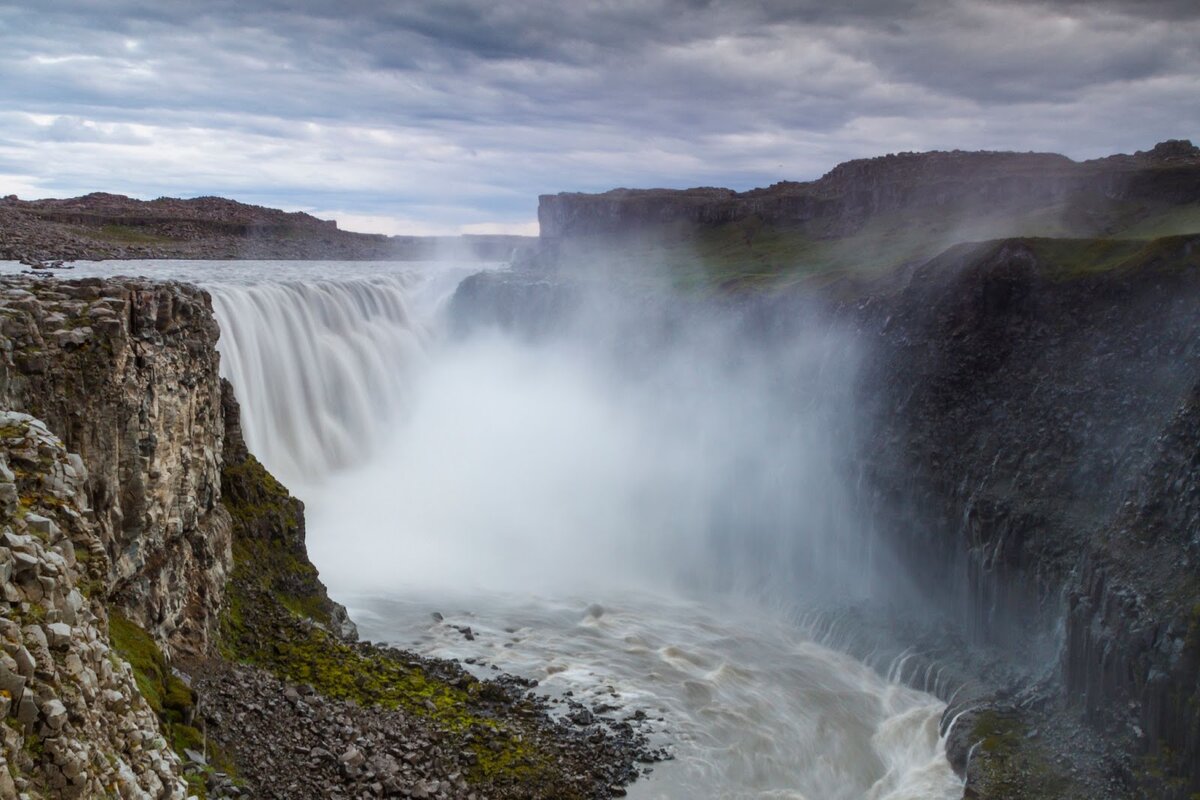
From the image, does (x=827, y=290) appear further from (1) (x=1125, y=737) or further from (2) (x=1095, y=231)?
(1) (x=1125, y=737)

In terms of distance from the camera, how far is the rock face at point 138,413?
1888cm

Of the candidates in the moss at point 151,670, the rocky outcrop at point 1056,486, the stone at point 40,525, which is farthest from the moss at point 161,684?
the rocky outcrop at point 1056,486

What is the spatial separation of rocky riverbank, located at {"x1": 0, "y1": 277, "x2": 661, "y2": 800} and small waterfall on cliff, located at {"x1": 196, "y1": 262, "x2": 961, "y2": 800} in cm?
496

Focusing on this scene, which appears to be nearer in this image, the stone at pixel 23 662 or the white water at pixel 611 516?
the stone at pixel 23 662

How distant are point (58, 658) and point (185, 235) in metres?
135

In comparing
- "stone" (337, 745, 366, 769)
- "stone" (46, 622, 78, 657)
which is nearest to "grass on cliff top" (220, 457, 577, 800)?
"stone" (337, 745, 366, 769)

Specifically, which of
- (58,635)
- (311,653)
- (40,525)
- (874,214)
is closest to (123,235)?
(874,214)

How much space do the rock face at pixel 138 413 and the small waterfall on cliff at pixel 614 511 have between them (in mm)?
12660

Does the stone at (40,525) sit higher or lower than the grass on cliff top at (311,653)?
higher

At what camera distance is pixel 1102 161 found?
85.4 m

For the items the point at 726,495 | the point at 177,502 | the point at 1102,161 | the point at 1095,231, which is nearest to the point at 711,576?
the point at 726,495

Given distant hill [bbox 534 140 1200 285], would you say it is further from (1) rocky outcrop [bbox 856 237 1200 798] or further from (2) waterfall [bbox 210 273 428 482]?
(2) waterfall [bbox 210 273 428 482]

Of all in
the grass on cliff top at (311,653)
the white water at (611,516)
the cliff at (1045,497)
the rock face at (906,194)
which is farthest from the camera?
the rock face at (906,194)

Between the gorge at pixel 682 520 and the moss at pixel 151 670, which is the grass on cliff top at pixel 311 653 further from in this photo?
the moss at pixel 151 670
